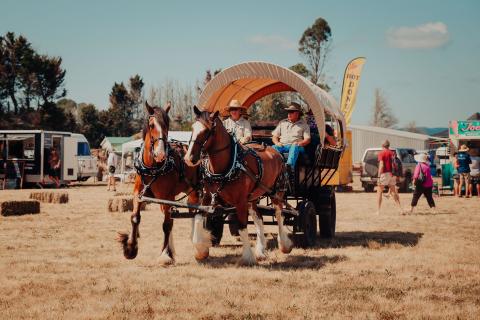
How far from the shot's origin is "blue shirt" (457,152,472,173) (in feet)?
80.1

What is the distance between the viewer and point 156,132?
8.00 meters

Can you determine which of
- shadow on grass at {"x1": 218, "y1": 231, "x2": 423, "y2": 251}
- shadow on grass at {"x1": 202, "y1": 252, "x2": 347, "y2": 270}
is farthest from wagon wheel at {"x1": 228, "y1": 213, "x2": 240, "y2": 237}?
shadow on grass at {"x1": 202, "y1": 252, "x2": 347, "y2": 270}

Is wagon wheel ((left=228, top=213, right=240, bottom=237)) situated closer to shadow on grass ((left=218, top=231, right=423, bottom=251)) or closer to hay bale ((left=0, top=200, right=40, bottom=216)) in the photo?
shadow on grass ((left=218, top=231, right=423, bottom=251))

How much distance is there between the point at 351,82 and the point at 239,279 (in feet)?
71.4

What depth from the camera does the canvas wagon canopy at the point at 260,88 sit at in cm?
1031

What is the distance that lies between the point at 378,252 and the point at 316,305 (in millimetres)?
3961

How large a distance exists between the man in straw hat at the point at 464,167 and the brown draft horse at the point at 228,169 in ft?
57.5

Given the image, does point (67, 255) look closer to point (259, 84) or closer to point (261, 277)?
point (261, 277)

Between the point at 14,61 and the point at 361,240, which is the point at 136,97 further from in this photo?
the point at 361,240

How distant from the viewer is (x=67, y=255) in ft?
30.7

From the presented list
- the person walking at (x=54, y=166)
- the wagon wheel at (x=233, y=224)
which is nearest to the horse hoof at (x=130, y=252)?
the wagon wheel at (x=233, y=224)

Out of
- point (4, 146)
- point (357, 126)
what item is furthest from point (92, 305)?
point (357, 126)

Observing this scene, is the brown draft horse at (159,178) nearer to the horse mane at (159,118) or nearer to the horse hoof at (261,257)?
the horse mane at (159,118)

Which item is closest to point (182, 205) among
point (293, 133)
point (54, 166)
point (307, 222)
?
point (307, 222)
